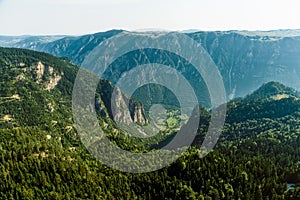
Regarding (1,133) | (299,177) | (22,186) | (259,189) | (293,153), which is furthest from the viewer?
(293,153)

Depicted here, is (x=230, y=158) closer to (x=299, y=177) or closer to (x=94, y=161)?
(x=299, y=177)

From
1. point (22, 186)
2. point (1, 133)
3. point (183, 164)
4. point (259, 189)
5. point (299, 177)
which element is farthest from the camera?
point (1, 133)

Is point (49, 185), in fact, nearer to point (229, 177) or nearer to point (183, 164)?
point (183, 164)

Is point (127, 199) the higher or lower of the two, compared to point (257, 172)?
lower

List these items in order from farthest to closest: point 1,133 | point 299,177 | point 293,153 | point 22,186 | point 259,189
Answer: point 293,153 < point 1,133 < point 299,177 < point 259,189 < point 22,186

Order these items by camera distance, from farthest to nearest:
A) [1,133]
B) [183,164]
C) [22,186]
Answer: [1,133], [183,164], [22,186]

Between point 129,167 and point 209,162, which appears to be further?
point 129,167

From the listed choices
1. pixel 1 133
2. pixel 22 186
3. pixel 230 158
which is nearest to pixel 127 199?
pixel 22 186

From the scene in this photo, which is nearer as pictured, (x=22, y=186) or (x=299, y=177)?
(x=22, y=186)

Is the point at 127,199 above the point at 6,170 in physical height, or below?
below

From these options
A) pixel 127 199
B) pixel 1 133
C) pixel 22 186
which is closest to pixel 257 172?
pixel 127 199
